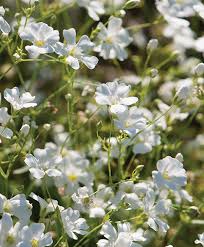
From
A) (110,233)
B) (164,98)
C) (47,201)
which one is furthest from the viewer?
(164,98)

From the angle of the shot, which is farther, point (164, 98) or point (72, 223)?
point (164, 98)

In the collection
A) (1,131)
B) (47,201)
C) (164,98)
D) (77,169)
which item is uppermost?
(1,131)

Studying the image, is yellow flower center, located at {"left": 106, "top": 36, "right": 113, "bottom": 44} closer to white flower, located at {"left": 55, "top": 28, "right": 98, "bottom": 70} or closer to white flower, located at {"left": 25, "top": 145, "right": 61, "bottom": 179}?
white flower, located at {"left": 55, "top": 28, "right": 98, "bottom": 70}

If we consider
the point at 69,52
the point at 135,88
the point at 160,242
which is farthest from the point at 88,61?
the point at 160,242

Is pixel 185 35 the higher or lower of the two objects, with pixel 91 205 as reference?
lower

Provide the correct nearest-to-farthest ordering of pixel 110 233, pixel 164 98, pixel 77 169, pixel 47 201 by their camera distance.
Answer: pixel 110 233
pixel 47 201
pixel 77 169
pixel 164 98

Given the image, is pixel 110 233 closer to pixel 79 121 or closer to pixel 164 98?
pixel 79 121

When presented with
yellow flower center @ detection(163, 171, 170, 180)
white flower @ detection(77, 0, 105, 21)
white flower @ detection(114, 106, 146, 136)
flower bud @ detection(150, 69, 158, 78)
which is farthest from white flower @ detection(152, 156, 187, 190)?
white flower @ detection(77, 0, 105, 21)

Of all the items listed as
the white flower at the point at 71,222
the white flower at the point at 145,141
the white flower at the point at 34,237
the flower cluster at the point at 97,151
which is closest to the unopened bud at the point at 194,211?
the flower cluster at the point at 97,151
